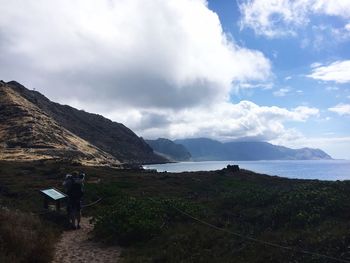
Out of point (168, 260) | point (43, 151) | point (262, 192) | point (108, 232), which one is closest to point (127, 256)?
point (168, 260)

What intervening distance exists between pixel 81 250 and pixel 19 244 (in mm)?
3680

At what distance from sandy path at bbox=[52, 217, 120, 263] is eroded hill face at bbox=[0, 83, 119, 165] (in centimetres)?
8837

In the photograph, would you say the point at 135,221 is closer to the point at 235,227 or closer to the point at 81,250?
the point at 81,250

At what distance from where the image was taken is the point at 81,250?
16.2 m

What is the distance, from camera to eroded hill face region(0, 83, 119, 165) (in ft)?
369

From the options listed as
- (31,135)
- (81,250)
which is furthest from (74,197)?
(31,135)

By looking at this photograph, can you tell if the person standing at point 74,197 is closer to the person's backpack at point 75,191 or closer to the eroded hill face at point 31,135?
the person's backpack at point 75,191

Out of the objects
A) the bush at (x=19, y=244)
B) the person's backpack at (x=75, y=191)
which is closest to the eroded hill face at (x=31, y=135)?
the person's backpack at (x=75, y=191)

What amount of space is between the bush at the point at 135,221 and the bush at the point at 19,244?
316 cm

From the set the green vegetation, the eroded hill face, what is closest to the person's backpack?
the green vegetation

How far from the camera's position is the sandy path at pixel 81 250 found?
14.9m

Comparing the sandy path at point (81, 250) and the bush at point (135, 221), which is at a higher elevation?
the bush at point (135, 221)

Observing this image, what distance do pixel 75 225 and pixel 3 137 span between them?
119 meters

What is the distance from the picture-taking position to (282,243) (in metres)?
13.2
